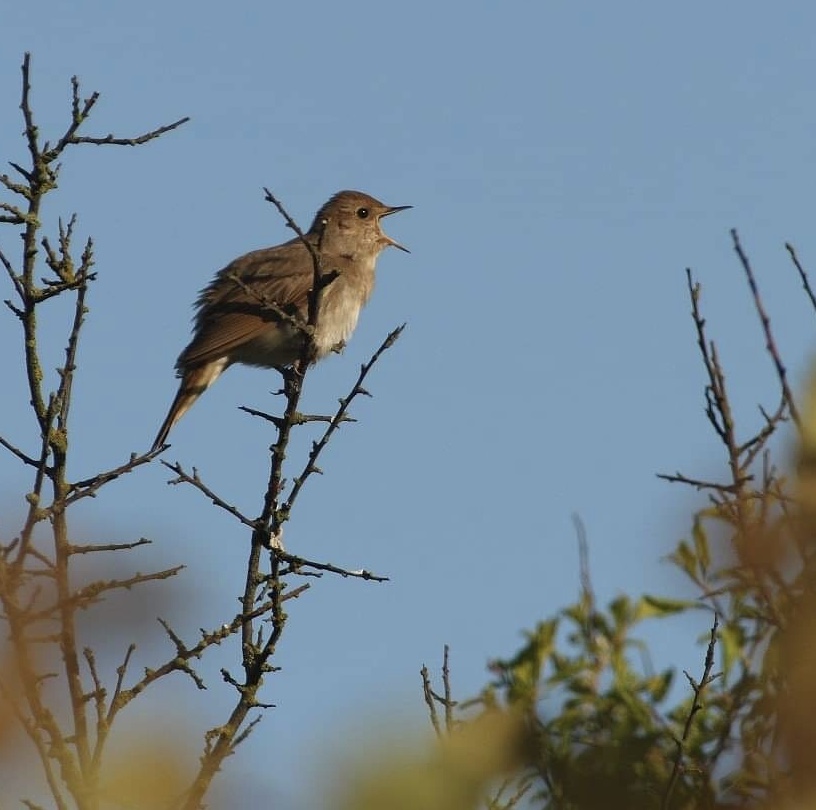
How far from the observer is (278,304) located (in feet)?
29.6

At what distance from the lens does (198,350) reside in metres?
9.70

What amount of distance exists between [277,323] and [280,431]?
3.28 metres

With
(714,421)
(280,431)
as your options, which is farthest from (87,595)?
(280,431)

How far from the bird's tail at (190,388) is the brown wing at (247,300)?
6 cm

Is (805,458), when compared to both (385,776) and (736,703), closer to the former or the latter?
(385,776)

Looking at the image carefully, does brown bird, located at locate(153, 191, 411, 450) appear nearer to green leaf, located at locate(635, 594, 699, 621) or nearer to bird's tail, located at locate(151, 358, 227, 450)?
bird's tail, located at locate(151, 358, 227, 450)

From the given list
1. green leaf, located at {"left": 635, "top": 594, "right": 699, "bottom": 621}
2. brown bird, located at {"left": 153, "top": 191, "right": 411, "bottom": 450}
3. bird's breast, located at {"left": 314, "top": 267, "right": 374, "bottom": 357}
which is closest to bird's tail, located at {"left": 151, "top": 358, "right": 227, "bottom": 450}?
brown bird, located at {"left": 153, "top": 191, "right": 411, "bottom": 450}

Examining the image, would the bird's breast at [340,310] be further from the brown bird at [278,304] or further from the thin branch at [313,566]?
the thin branch at [313,566]

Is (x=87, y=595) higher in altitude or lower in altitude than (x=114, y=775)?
higher

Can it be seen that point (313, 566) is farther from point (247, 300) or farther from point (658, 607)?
point (247, 300)

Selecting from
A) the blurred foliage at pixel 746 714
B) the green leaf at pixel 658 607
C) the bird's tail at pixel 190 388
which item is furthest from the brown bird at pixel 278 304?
the blurred foliage at pixel 746 714

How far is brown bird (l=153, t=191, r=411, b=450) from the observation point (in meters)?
9.59

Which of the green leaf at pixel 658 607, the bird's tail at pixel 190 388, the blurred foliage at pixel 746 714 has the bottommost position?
the blurred foliage at pixel 746 714

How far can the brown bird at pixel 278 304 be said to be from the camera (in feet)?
31.5
